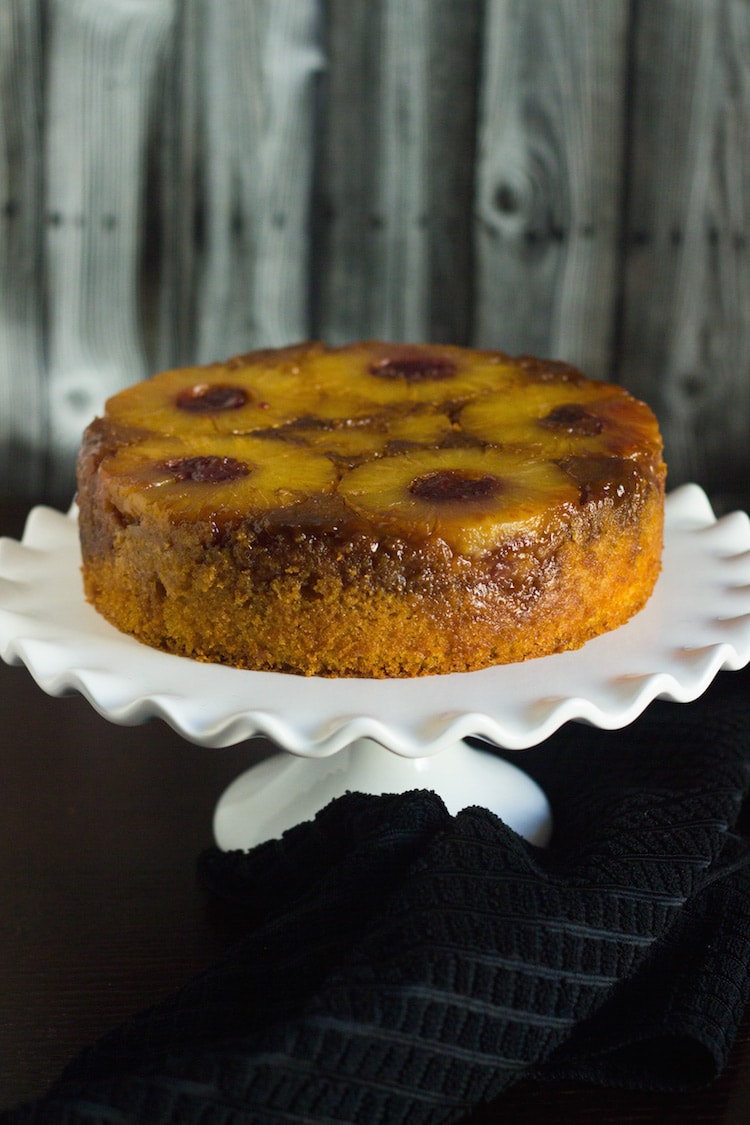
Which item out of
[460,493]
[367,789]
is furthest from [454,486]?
[367,789]

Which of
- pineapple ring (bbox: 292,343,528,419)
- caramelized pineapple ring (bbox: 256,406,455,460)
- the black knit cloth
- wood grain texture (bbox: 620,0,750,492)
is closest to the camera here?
the black knit cloth

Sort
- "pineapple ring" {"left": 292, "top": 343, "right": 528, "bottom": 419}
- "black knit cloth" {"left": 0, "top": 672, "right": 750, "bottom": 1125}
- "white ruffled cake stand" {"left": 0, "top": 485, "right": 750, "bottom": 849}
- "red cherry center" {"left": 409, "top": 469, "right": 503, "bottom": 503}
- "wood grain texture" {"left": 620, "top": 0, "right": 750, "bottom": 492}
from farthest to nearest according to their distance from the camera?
"wood grain texture" {"left": 620, "top": 0, "right": 750, "bottom": 492}, "pineapple ring" {"left": 292, "top": 343, "right": 528, "bottom": 419}, "red cherry center" {"left": 409, "top": 469, "right": 503, "bottom": 503}, "white ruffled cake stand" {"left": 0, "top": 485, "right": 750, "bottom": 849}, "black knit cloth" {"left": 0, "top": 672, "right": 750, "bottom": 1125}

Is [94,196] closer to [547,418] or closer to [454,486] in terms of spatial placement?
[547,418]

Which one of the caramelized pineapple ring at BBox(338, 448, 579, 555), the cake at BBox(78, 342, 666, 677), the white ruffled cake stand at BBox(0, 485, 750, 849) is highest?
the caramelized pineapple ring at BBox(338, 448, 579, 555)

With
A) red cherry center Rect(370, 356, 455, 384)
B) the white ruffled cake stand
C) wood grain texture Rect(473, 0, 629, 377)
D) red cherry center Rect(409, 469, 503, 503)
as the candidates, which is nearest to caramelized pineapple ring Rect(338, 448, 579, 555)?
red cherry center Rect(409, 469, 503, 503)

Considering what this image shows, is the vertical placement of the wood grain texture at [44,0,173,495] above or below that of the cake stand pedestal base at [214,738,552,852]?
above

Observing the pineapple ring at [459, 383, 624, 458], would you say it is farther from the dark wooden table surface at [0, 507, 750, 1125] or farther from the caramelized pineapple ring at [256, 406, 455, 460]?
the dark wooden table surface at [0, 507, 750, 1125]

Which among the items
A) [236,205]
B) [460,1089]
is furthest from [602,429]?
[236,205]
